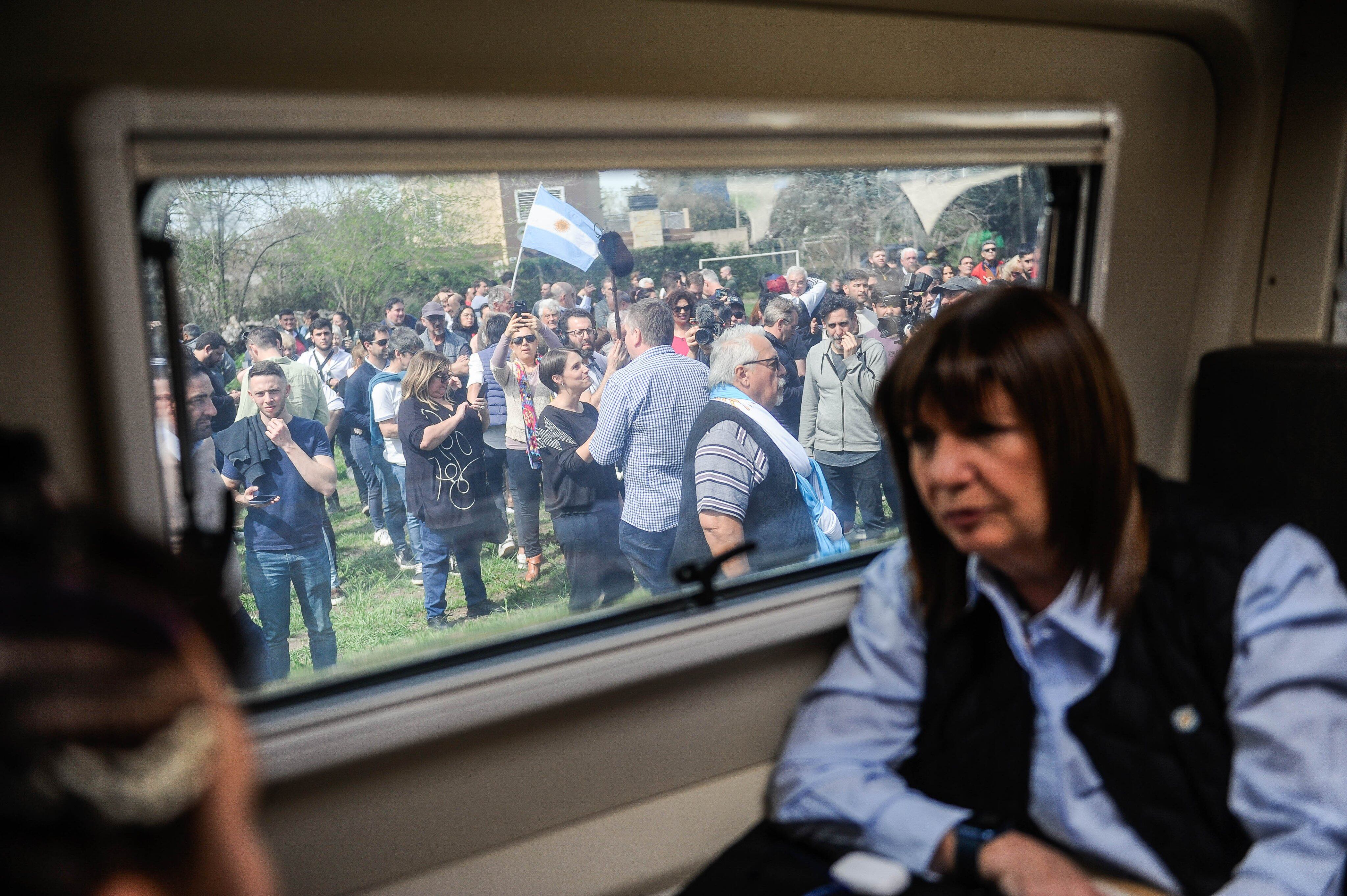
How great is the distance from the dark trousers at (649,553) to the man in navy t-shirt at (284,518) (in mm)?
624

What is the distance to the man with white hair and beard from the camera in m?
2.12

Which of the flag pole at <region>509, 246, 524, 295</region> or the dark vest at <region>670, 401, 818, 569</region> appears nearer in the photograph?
the flag pole at <region>509, 246, 524, 295</region>

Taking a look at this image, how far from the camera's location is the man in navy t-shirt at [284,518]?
1.72 metres

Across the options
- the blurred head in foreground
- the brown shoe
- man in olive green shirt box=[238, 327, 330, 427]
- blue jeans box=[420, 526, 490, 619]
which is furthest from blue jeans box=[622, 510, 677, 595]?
the blurred head in foreground

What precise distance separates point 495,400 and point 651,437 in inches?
14.2

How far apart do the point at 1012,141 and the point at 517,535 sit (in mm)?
1418

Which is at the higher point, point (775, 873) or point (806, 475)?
point (806, 475)

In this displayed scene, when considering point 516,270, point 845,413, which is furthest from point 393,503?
point 845,413

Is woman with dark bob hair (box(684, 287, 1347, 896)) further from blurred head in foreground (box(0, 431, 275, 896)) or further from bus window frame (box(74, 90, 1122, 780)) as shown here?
blurred head in foreground (box(0, 431, 275, 896))

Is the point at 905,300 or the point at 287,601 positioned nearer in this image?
the point at 287,601

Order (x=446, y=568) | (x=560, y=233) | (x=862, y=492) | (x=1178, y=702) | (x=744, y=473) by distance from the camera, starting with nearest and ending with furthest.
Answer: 1. (x=1178, y=702)
2. (x=560, y=233)
3. (x=446, y=568)
4. (x=744, y=473)
5. (x=862, y=492)

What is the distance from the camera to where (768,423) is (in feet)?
7.15

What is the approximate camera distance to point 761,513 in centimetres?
220

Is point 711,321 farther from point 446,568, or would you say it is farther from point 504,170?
point 446,568
